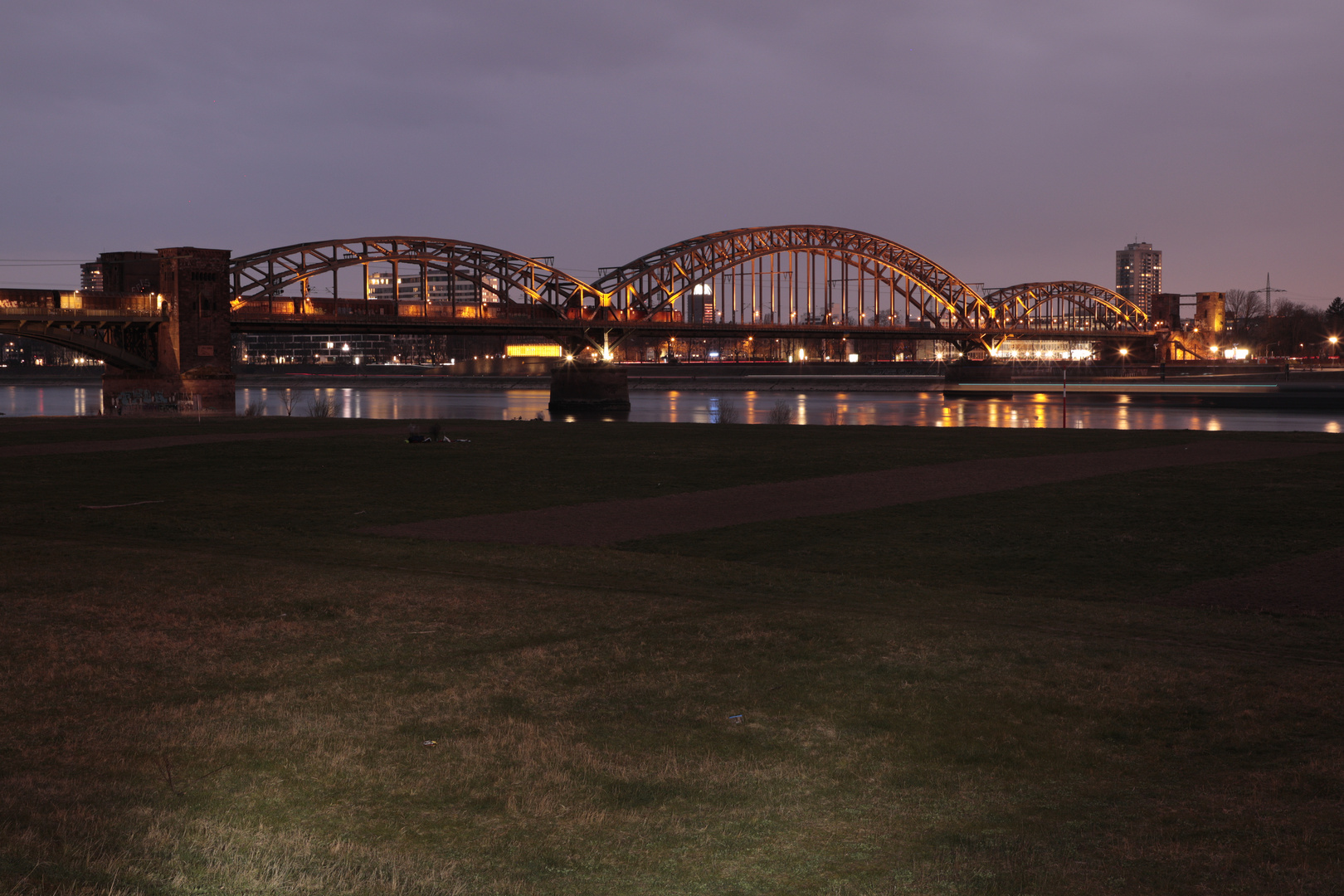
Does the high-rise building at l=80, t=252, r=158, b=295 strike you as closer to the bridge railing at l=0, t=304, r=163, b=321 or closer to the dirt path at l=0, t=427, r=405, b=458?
the bridge railing at l=0, t=304, r=163, b=321

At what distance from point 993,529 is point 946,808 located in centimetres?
995

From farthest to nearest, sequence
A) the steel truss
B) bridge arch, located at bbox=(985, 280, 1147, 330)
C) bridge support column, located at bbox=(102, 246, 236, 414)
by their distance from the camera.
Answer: bridge arch, located at bbox=(985, 280, 1147, 330)
bridge support column, located at bbox=(102, 246, 236, 414)
the steel truss

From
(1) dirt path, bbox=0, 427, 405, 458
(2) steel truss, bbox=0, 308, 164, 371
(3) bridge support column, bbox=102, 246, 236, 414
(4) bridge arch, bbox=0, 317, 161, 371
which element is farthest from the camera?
(3) bridge support column, bbox=102, 246, 236, 414

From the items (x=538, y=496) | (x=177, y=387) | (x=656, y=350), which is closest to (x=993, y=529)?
(x=538, y=496)

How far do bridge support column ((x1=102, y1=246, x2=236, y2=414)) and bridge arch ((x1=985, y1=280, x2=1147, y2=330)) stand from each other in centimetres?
10987

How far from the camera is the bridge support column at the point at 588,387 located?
280 feet

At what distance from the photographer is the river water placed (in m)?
59.8

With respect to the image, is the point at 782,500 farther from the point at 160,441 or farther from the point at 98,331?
the point at 98,331

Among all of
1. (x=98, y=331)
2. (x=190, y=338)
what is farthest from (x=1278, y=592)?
(x=98, y=331)

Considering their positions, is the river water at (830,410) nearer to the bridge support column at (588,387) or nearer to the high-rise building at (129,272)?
the bridge support column at (588,387)

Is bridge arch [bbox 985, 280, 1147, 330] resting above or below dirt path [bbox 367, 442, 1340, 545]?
above

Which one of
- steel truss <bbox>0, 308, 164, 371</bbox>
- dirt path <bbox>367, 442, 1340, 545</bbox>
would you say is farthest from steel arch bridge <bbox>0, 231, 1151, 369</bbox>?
dirt path <bbox>367, 442, 1340, 545</bbox>

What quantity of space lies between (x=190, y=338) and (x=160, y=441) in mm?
37776

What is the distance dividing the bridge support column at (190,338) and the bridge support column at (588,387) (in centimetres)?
2518
